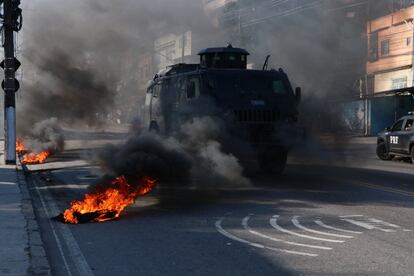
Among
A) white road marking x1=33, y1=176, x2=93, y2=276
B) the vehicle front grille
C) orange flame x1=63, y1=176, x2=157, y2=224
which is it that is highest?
the vehicle front grille

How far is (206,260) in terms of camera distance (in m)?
5.33

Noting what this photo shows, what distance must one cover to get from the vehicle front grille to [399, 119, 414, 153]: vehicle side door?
6735mm

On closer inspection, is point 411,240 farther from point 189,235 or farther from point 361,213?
point 189,235

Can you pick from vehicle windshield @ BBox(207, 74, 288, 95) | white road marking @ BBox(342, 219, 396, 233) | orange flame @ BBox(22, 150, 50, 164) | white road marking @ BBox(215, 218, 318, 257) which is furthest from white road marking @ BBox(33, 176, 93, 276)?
orange flame @ BBox(22, 150, 50, 164)

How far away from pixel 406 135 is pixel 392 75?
12.9 metres

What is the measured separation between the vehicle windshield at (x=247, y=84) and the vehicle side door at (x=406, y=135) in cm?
622

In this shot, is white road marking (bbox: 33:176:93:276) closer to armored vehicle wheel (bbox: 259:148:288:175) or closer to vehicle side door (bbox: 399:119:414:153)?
armored vehicle wheel (bbox: 259:148:288:175)

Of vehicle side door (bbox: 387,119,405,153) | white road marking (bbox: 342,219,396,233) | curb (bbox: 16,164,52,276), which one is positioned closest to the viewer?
curb (bbox: 16,164,52,276)

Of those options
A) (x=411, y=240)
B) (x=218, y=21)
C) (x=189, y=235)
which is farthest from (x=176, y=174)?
(x=218, y=21)

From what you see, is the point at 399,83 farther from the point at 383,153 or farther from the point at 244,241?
the point at 244,241

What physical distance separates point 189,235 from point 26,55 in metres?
12.1

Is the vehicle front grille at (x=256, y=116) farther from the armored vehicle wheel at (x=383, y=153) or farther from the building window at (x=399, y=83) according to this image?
the building window at (x=399, y=83)

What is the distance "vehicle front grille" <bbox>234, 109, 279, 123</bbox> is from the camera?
10969 mm

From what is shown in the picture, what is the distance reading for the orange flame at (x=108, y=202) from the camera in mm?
7383
